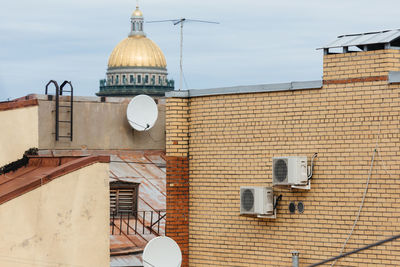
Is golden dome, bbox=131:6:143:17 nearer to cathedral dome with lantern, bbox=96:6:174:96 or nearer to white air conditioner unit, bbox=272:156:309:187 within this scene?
cathedral dome with lantern, bbox=96:6:174:96

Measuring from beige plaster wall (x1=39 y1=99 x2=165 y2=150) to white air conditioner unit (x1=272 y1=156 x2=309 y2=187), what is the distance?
8368 millimetres

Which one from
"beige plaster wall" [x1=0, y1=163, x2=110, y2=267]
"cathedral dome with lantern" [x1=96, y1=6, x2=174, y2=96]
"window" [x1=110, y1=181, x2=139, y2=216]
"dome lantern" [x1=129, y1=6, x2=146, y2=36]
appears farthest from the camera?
"dome lantern" [x1=129, y1=6, x2=146, y2=36]

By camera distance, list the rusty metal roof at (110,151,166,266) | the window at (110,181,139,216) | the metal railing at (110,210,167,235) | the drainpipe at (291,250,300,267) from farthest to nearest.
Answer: the window at (110,181,139,216), the metal railing at (110,210,167,235), the rusty metal roof at (110,151,166,266), the drainpipe at (291,250,300,267)

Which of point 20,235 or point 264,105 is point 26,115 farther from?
point 264,105

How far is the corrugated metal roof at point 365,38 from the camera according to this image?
1541 cm

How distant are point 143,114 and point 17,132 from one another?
3.51m

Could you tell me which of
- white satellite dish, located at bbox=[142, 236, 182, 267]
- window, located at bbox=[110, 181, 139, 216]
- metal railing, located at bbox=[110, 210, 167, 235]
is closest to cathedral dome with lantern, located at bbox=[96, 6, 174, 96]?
window, located at bbox=[110, 181, 139, 216]

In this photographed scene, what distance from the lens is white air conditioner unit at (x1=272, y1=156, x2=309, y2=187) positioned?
1567 centimetres

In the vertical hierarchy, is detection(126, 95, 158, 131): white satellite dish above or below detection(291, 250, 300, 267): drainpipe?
above

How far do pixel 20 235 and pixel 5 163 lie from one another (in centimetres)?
517

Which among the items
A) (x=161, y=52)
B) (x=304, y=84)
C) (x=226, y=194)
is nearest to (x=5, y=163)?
(x=226, y=194)

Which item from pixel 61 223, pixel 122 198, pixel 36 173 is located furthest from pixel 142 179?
pixel 61 223

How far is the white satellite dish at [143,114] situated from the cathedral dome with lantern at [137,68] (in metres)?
122

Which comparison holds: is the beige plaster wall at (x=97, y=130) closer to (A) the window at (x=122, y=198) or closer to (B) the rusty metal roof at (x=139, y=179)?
(B) the rusty metal roof at (x=139, y=179)
